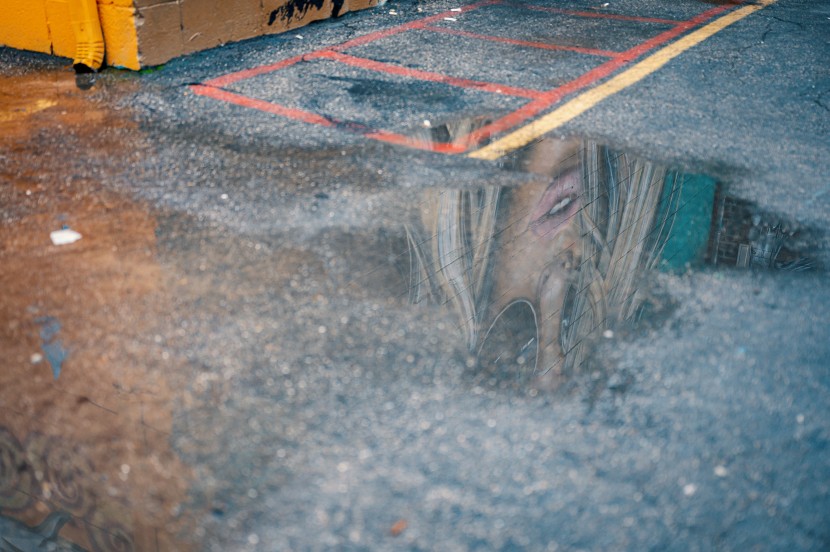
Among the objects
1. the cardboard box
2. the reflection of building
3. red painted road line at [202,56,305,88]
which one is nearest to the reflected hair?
the reflection of building

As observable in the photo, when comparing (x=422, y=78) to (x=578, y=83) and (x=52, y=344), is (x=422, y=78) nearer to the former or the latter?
(x=578, y=83)

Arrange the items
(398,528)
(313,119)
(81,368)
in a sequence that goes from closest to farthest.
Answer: (398,528) < (81,368) < (313,119)

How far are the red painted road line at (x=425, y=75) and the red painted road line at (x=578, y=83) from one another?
0.15 metres

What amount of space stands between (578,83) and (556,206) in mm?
Answer: 2237

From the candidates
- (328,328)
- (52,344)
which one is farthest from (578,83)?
(52,344)

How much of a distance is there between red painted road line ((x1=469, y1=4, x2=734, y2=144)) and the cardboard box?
8.74ft

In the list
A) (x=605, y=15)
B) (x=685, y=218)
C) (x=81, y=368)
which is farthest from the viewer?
(x=605, y=15)

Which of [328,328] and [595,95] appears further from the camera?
[595,95]

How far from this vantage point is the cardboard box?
6125 mm

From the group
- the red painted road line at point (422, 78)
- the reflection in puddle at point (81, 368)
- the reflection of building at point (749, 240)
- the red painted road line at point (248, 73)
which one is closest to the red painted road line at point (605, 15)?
the red painted road line at point (422, 78)

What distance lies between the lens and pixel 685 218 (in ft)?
13.5

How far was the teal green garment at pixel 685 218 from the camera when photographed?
12.3 ft

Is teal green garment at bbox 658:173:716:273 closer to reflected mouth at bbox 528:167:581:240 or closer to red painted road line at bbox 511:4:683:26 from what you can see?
reflected mouth at bbox 528:167:581:240

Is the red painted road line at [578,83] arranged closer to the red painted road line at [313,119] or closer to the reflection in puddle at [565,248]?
the red painted road line at [313,119]
